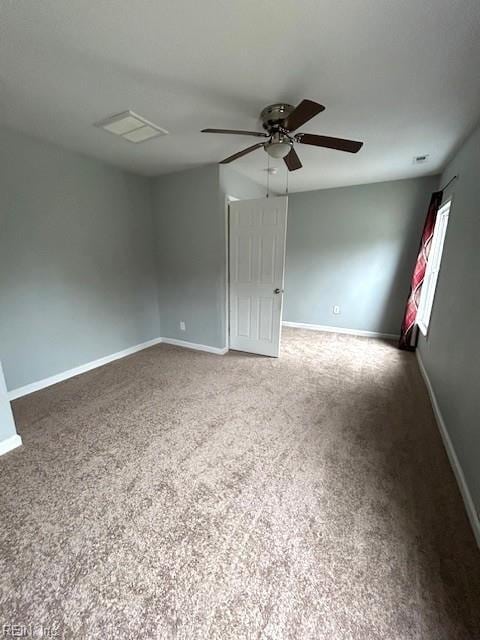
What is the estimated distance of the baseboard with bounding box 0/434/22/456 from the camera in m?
1.79

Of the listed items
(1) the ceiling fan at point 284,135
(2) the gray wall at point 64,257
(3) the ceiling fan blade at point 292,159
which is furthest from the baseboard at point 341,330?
(1) the ceiling fan at point 284,135

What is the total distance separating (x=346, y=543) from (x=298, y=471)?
1.50 ft

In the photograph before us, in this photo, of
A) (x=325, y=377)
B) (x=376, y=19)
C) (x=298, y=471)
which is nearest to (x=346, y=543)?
(x=298, y=471)

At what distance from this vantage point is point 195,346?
3.84 m

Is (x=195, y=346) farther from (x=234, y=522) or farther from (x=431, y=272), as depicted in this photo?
(x=431, y=272)

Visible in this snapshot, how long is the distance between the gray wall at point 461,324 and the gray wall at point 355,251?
1007 mm

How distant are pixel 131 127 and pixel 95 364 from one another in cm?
257

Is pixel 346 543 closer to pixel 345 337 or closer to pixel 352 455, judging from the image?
pixel 352 455

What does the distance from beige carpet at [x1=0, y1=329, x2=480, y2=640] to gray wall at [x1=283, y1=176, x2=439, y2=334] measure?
88.3 inches

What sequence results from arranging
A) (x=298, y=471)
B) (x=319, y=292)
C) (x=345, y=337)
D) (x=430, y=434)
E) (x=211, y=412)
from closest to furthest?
1. (x=298, y=471)
2. (x=430, y=434)
3. (x=211, y=412)
4. (x=345, y=337)
5. (x=319, y=292)

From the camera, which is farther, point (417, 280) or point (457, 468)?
point (417, 280)

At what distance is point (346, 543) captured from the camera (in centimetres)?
125

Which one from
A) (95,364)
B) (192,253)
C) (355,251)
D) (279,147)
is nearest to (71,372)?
(95,364)

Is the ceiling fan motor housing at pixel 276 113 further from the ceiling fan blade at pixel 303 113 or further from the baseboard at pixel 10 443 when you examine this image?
the baseboard at pixel 10 443
